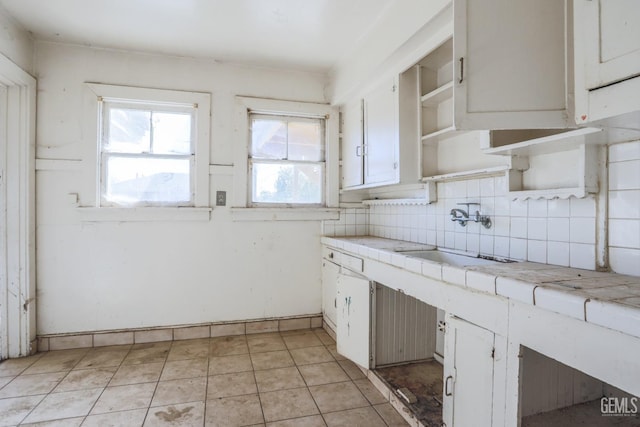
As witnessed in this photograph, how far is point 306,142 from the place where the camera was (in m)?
3.49

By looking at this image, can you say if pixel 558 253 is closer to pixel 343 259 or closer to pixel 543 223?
pixel 543 223

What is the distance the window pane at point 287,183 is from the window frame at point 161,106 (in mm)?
504

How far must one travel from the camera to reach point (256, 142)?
336 centimetres

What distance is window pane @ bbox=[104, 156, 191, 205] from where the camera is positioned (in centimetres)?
302

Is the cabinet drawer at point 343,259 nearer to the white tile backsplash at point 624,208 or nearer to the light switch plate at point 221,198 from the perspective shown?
the light switch plate at point 221,198

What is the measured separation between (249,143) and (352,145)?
1.01 meters

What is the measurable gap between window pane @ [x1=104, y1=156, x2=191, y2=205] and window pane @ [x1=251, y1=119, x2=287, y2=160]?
0.66m

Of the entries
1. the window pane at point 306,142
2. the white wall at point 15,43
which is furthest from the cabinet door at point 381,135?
the white wall at point 15,43

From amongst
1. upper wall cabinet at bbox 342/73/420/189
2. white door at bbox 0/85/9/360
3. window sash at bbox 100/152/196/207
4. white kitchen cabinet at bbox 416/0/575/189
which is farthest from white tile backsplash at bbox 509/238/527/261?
white door at bbox 0/85/9/360

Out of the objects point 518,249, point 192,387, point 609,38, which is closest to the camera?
point 609,38

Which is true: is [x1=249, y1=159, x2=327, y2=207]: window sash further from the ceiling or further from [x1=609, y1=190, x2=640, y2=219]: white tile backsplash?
[x1=609, y1=190, x2=640, y2=219]: white tile backsplash

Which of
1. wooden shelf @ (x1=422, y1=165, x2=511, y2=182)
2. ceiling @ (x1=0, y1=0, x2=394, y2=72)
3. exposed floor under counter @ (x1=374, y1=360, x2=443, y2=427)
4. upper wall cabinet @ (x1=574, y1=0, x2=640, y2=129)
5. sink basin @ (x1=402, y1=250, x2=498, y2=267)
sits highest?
ceiling @ (x1=0, y1=0, x2=394, y2=72)

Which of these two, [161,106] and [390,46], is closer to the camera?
[390,46]

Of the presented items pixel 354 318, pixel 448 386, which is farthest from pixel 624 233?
pixel 354 318
